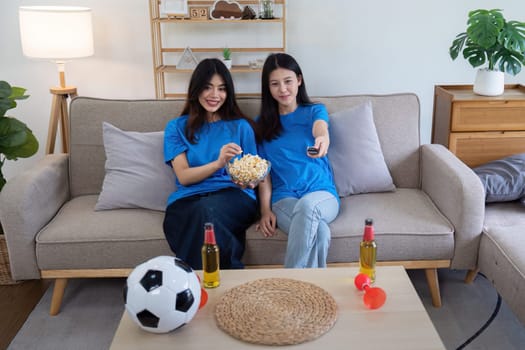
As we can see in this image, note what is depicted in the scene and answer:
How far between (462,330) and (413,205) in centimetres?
54

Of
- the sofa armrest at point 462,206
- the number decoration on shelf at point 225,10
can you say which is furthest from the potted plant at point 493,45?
the number decoration on shelf at point 225,10

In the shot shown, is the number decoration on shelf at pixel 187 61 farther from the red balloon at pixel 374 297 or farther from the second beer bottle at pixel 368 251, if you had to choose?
the red balloon at pixel 374 297

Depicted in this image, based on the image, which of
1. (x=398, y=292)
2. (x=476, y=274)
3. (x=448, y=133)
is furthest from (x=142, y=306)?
(x=448, y=133)

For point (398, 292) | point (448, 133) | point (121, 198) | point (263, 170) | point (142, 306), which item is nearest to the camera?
point (142, 306)

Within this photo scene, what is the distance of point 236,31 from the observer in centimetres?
380

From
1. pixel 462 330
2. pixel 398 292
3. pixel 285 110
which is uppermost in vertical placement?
pixel 285 110

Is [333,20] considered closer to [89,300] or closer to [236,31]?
[236,31]

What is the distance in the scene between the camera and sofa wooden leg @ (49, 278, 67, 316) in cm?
243

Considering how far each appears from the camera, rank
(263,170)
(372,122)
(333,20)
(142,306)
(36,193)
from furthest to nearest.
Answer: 1. (333,20)
2. (372,122)
3. (36,193)
4. (263,170)
5. (142,306)

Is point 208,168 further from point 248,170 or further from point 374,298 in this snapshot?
point 374,298

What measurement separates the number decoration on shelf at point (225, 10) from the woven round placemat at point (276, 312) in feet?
7.02

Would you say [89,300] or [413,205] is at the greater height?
[413,205]

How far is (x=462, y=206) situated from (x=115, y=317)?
145cm

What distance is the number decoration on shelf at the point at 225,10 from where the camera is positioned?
3529 mm
